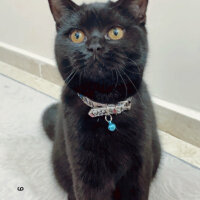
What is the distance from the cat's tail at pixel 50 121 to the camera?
45.7 inches

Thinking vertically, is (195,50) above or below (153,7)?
below

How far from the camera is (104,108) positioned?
2.39 ft

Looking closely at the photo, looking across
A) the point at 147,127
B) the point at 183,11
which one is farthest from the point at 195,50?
the point at 147,127

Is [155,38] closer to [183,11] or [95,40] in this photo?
[183,11]

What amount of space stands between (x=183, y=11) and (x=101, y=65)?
611mm

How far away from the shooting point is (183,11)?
107cm

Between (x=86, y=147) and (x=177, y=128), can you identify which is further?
(x=177, y=128)

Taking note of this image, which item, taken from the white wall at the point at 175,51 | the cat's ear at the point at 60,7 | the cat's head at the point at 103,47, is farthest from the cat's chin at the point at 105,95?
the white wall at the point at 175,51

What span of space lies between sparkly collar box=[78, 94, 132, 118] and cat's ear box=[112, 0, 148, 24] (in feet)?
0.77

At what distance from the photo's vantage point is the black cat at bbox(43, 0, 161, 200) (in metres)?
0.66

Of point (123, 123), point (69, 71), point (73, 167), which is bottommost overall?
point (73, 167)

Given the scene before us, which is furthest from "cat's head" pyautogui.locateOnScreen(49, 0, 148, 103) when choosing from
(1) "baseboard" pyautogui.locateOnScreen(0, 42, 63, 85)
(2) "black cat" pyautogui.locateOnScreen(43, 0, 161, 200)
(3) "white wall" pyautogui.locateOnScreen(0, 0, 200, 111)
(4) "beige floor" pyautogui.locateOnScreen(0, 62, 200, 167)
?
(1) "baseboard" pyautogui.locateOnScreen(0, 42, 63, 85)

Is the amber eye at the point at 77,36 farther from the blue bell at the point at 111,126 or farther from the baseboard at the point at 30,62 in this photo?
the baseboard at the point at 30,62

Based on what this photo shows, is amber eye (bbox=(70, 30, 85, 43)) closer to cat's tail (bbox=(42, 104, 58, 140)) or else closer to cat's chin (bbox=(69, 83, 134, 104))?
cat's chin (bbox=(69, 83, 134, 104))
